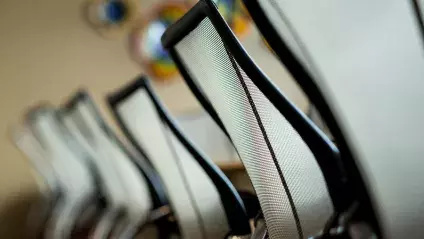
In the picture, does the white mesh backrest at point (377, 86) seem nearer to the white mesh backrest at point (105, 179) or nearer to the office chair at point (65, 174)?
the white mesh backrest at point (105, 179)

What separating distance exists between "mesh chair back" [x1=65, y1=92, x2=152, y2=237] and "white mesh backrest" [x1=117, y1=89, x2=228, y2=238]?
0.40 m

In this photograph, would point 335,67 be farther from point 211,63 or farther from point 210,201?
point 210,201

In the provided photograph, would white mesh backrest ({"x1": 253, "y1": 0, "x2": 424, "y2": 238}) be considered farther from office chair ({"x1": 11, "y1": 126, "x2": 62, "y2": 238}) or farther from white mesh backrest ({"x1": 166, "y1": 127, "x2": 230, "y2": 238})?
office chair ({"x1": 11, "y1": 126, "x2": 62, "y2": 238})

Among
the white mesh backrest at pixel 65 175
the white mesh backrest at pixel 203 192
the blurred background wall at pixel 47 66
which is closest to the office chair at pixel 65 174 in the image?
the white mesh backrest at pixel 65 175

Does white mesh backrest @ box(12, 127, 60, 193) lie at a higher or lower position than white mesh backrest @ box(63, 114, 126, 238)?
higher

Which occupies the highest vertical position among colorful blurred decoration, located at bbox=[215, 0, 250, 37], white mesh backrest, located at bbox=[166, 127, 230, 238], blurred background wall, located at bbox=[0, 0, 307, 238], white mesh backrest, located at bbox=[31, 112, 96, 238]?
blurred background wall, located at bbox=[0, 0, 307, 238]

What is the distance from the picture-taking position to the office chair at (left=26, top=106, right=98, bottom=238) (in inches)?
97.9

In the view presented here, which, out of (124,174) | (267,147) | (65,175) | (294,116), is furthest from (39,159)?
(294,116)

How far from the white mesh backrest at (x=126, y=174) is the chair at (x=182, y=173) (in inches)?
14.0

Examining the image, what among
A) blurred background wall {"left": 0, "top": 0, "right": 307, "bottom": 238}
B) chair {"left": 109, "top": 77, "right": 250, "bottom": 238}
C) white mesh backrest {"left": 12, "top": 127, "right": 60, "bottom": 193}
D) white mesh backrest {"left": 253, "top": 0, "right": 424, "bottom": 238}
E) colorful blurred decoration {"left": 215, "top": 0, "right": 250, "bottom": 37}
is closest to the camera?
white mesh backrest {"left": 253, "top": 0, "right": 424, "bottom": 238}

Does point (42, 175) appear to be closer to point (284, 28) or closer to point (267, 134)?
point (267, 134)

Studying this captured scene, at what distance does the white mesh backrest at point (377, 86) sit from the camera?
728 mm

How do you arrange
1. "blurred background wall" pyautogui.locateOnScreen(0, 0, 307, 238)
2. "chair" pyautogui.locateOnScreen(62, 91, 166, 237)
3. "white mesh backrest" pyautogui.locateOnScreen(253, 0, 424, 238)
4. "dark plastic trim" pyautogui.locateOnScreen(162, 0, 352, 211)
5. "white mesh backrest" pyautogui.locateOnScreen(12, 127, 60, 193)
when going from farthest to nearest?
1. "blurred background wall" pyautogui.locateOnScreen(0, 0, 307, 238)
2. "white mesh backrest" pyautogui.locateOnScreen(12, 127, 60, 193)
3. "chair" pyautogui.locateOnScreen(62, 91, 166, 237)
4. "dark plastic trim" pyautogui.locateOnScreen(162, 0, 352, 211)
5. "white mesh backrest" pyautogui.locateOnScreen(253, 0, 424, 238)

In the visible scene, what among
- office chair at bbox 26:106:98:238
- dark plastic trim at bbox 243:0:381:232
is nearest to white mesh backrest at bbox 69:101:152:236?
office chair at bbox 26:106:98:238
